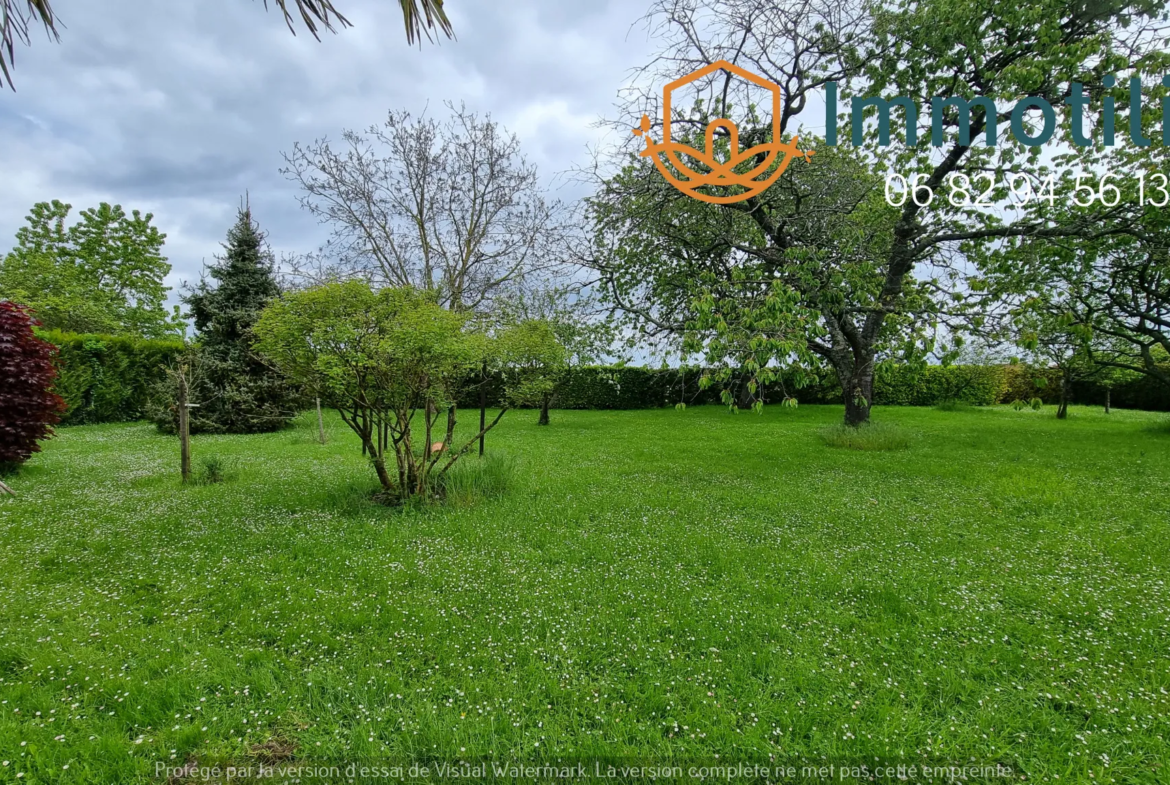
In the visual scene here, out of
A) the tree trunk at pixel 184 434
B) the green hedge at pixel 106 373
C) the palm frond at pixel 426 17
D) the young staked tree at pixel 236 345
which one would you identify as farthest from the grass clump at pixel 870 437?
the green hedge at pixel 106 373

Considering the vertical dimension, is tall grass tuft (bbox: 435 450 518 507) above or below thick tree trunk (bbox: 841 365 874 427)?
below

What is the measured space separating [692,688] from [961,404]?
64.7 feet

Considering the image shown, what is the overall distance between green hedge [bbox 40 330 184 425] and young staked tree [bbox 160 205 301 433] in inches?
41.3

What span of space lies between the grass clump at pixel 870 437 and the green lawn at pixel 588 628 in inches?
110

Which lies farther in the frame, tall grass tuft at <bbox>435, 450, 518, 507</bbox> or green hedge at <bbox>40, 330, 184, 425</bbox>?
green hedge at <bbox>40, 330, 184, 425</bbox>

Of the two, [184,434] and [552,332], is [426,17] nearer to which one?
[552,332]

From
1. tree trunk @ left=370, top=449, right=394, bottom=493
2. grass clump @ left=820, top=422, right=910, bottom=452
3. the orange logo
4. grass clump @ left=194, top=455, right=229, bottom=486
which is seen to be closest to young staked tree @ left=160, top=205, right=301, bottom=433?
grass clump @ left=194, top=455, right=229, bottom=486

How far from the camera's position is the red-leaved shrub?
5.57 metres

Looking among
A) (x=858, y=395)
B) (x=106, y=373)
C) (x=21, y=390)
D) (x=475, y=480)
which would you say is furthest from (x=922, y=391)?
(x=106, y=373)

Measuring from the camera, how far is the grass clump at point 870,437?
8070 mm

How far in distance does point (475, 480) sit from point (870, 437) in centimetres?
707

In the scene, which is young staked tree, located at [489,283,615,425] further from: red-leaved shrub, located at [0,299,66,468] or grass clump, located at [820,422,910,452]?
red-leaved shrub, located at [0,299,66,468]

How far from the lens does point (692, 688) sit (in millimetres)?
2025

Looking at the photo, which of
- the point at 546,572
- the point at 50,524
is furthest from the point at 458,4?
the point at 50,524
